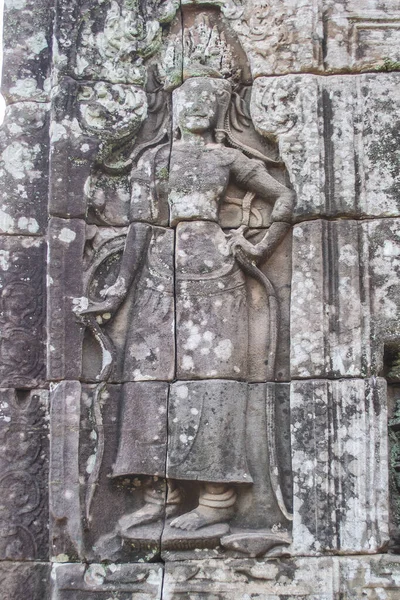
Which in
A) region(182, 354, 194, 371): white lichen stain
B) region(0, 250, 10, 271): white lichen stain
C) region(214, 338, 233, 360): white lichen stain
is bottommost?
region(182, 354, 194, 371): white lichen stain

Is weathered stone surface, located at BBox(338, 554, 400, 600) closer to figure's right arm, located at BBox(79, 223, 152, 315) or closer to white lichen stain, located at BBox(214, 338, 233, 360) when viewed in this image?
white lichen stain, located at BBox(214, 338, 233, 360)

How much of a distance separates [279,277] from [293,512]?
5.54 feet

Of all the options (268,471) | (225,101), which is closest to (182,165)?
(225,101)

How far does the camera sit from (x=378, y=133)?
18.1 ft

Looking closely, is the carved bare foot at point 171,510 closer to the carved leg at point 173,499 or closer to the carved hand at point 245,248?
the carved leg at point 173,499

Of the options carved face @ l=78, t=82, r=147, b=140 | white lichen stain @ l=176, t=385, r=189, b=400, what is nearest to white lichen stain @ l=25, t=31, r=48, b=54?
carved face @ l=78, t=82, r=147, b=140

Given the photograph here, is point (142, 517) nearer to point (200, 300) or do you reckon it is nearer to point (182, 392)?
point (182, 392)

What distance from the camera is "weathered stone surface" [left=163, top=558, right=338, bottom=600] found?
4852mm

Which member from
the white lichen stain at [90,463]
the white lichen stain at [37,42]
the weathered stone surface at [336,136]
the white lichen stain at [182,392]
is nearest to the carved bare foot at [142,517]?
the white lichen stain at [90,463]

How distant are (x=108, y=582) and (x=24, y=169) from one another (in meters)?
3.07

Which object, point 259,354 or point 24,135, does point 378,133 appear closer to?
point 259,354

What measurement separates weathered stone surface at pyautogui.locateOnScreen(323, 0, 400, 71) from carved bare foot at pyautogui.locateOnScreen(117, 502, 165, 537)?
3.51 m

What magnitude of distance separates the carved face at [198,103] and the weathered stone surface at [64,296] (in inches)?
44.2

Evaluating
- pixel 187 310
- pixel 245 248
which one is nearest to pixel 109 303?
pixel 187 310
